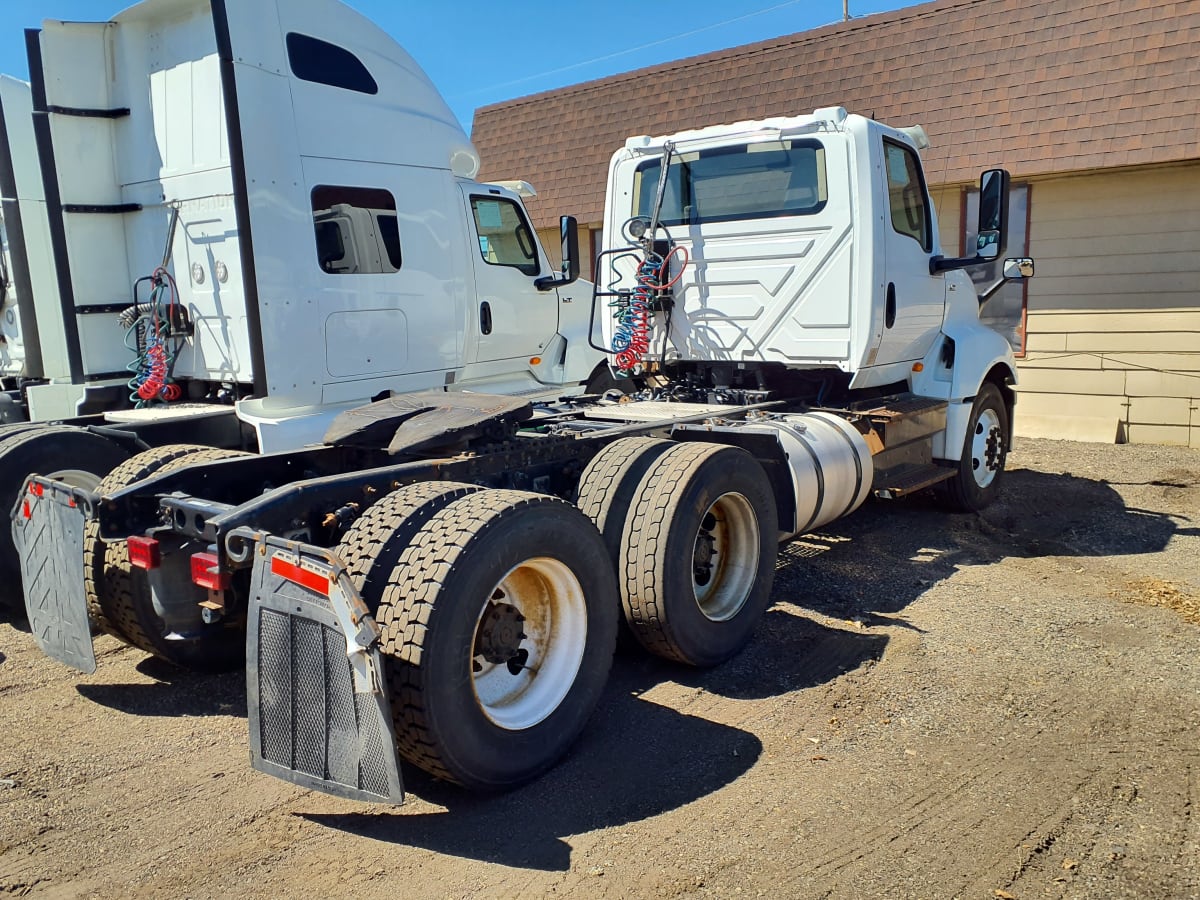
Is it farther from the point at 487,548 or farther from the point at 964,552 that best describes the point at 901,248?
the point at 487,548

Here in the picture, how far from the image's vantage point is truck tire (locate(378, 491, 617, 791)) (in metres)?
3.15

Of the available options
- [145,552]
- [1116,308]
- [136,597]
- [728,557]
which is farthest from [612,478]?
[1116,308]

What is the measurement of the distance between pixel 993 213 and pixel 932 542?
7.78 feet

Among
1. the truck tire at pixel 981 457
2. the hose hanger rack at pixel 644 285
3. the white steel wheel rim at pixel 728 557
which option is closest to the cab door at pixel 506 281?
the hose hanger rack at pixel 644 285

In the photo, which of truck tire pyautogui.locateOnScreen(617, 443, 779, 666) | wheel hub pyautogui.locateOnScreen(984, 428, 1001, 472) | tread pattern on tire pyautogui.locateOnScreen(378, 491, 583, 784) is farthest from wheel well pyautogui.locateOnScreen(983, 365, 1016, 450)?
tread pattern on tire pyautogui.locateOnScreen(378, 491, 583, 784)

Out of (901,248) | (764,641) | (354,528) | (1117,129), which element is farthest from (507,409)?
(1117,129)

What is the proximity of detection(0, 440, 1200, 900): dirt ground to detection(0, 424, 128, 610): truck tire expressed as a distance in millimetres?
377

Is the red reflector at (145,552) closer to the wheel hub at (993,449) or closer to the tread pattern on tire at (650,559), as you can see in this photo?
the tread pattern on tire at (650,559)

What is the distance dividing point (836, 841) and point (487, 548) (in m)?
1.50

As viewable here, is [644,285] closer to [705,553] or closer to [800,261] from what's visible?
[800,261]

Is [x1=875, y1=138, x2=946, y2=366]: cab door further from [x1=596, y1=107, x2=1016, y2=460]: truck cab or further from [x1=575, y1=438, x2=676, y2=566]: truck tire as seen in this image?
[x1=575, y1=438, x2=676, y2=566]: truck tire

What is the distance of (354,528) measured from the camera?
350cm

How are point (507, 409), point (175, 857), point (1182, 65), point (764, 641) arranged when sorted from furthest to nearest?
point (1182, 65) < point (764, 641) < point (507, 409) < point (175, 857)

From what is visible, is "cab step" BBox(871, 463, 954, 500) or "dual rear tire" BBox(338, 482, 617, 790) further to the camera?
"cab step" BBox(871, 463, 954, 500)
